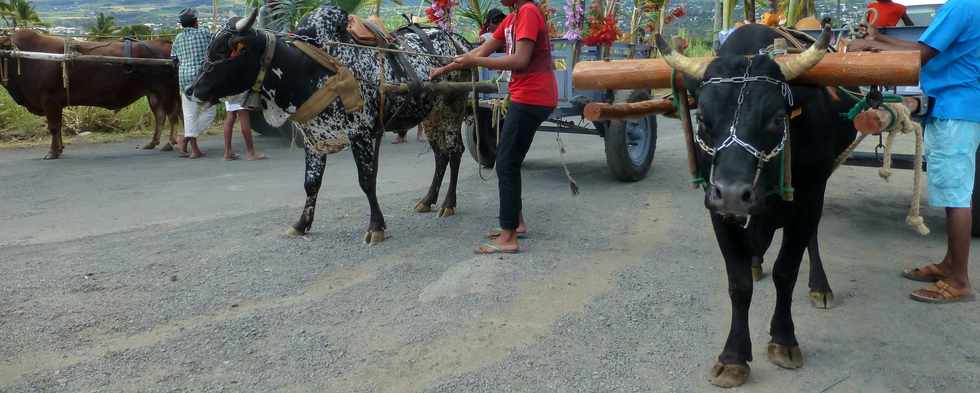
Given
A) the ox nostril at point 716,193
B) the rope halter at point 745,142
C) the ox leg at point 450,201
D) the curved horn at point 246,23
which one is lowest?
the ox leg at point 450,201

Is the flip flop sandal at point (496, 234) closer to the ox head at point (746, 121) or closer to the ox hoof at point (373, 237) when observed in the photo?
the ox hoof at point (373, 237)

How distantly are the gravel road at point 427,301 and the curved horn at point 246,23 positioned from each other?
159cm

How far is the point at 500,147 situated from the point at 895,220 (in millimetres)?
3617

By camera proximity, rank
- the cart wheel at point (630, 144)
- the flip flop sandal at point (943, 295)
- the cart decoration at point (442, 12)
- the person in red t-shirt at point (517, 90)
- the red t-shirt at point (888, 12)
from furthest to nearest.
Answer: the cart decoration at point (442, 12), the cart wheel at point (630, 144), the red t-shirt at point (888, 12), the person in red t-shirt at point (517, 90), the flip flop sandal at point (943, 295)

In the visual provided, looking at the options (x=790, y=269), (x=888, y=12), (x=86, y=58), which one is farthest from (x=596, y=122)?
(x=86, y=58)

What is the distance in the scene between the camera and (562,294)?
4.87 metres

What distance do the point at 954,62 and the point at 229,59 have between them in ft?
15.3

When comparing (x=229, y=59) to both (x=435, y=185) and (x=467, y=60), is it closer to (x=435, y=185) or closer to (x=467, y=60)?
(x=467, y=60)

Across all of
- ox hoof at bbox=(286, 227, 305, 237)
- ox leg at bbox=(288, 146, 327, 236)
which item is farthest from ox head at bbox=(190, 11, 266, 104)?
ox hoof at bbox=(286, 227, 305, 237)

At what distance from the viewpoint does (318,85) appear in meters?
5.89

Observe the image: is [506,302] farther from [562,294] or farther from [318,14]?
[318,14]

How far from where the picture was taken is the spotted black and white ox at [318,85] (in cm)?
567

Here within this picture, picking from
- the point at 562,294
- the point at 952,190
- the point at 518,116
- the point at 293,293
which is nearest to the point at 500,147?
the point at 518,116

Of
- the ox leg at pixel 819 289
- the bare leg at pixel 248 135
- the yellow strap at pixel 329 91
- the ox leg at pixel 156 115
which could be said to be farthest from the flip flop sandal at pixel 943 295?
the ox leg at pixel 156 115
